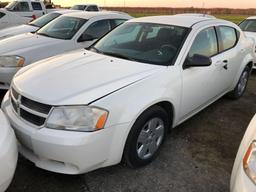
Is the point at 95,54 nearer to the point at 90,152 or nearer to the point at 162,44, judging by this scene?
the point at 162,44

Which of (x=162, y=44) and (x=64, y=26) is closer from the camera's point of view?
(x=162, y=44)

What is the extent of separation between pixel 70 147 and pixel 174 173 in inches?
50.0

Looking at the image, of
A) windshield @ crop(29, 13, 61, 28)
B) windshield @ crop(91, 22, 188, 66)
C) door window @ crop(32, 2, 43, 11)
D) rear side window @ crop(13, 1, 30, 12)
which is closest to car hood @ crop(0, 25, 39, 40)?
windshield @ crop(29, 13, 61, 28)

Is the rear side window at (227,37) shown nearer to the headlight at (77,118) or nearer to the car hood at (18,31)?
the headlight at (77,118)

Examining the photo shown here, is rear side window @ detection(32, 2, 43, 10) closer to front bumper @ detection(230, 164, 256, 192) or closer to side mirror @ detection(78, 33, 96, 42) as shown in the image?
side mirror @ detection(78, 33, 96, 42)

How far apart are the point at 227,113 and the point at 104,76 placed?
2.64m

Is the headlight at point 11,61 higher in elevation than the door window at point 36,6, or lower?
higher

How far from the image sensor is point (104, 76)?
10.4 feet

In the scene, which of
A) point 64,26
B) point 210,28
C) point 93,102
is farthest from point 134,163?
point 64,26

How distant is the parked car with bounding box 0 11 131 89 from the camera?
5183 millimetres

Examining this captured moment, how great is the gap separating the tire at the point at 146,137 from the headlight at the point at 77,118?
1.39 ft

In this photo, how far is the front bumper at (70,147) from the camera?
2.63 m

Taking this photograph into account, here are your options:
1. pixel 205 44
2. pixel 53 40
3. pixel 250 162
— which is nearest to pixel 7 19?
pixel 53 40

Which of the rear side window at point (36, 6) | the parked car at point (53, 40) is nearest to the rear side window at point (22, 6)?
the rear side window at point (36, 6)
